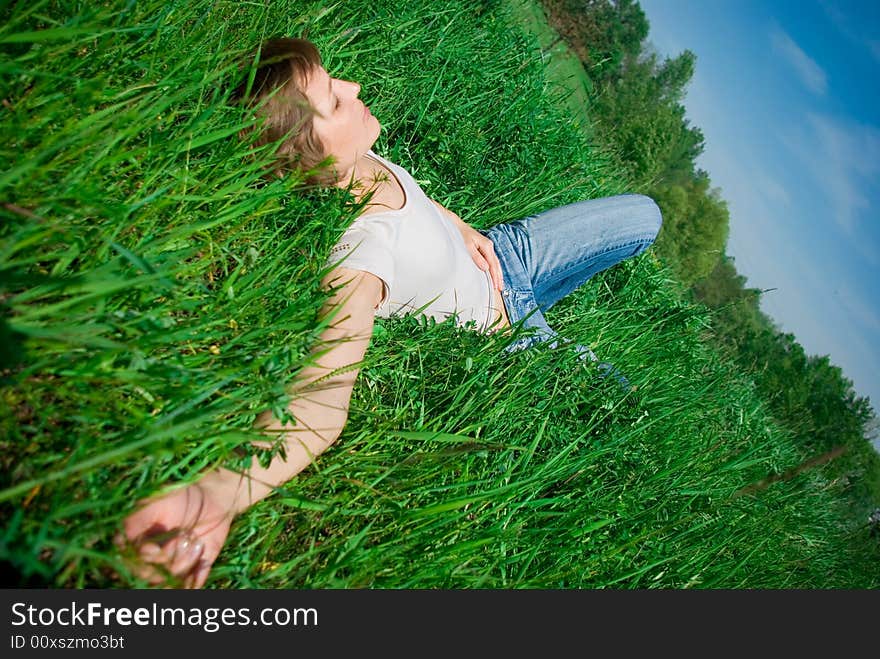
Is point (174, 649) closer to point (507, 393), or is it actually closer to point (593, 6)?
point (507, 393)

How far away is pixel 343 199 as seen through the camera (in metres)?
1.89

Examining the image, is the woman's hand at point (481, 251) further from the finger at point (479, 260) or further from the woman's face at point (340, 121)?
the woman's face at point (340, 121)

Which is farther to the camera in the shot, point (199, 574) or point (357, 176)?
point (357, 176)

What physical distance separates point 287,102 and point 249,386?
1.00 meters

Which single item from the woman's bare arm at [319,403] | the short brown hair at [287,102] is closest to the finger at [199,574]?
the woman's bare arm at [319,403]

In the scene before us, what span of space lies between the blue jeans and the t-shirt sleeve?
108cm

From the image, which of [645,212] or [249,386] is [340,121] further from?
[645,212]

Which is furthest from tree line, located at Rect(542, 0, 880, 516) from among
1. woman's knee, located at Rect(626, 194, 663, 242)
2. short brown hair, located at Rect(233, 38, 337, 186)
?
short brown hair, located at Rect(233, 38, 337, 186)

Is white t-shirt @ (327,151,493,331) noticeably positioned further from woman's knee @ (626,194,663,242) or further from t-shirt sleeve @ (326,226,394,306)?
woman's knee @ (626,194,663,242)

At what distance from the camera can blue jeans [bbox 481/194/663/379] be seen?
2.92 metres

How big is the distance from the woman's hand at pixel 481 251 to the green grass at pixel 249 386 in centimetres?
53

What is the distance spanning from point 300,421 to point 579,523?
1.07 metres

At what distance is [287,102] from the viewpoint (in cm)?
177

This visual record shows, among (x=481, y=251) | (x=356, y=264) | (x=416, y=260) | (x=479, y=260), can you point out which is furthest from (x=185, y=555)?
(x=481, y=251)
